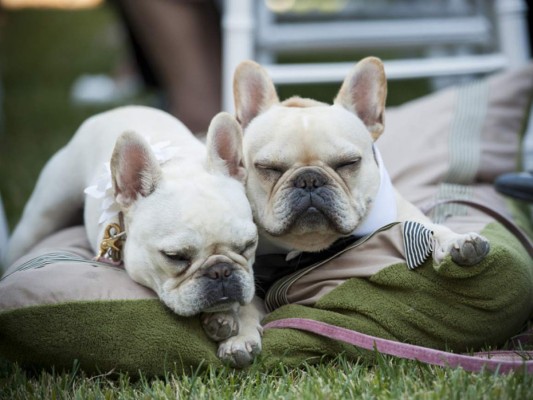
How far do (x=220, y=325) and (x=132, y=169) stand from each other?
53 cm

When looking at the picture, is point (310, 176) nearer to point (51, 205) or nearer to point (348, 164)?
point (348, 164)

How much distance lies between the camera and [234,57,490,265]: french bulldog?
233 cm

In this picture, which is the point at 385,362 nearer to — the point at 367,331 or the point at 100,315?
the point at 367,331

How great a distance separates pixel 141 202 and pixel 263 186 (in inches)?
15.5

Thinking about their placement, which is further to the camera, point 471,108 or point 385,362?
point 471,108

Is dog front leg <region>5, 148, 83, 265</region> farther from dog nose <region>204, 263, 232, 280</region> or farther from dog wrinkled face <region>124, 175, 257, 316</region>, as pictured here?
dog nose <region>204, 263, 232, 280</region>

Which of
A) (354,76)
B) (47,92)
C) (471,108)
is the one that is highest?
Result: (354,76)

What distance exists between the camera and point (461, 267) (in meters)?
2.19

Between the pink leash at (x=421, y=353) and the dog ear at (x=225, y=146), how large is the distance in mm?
500

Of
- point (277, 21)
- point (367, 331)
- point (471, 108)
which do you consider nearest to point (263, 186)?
point (367, 331)

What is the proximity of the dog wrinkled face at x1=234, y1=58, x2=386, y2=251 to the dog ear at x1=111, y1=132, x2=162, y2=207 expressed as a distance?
0.34 metres

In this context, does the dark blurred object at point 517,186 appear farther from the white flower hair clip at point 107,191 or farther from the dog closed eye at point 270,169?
the white flower hair clip at point 107,191

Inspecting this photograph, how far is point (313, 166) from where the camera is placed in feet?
7.79

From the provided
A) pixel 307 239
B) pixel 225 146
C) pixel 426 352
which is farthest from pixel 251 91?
pixel 426 352
